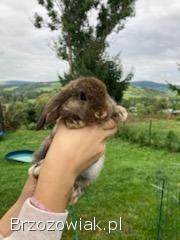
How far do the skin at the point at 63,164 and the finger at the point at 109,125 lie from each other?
0.03 metres

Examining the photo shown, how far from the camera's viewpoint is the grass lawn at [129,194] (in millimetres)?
6457

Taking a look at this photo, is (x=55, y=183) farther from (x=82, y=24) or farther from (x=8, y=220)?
(x=82, y=24)

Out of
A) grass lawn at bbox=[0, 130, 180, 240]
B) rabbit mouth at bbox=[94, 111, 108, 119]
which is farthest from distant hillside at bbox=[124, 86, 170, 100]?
rabbit mouth at bbox=[94, 111, 108, 119]

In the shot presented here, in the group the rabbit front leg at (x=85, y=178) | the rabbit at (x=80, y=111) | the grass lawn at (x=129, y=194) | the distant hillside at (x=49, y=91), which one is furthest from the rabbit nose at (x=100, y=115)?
the distant hillside at (x=49, y=91)

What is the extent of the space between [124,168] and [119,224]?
455cm

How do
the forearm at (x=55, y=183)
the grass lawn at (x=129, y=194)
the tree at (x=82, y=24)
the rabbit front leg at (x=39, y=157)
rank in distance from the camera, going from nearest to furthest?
the forearm at (x=55, y=183)
the rabbit front leg at (x=39, y=157)
the grass lawn at (x=129, y=194)
the tree at (x=82, y=24)

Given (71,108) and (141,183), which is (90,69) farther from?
(71,108)

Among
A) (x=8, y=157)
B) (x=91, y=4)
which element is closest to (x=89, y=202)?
(x=8, y=157)

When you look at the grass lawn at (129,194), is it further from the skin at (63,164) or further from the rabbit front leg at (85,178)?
the skin at (63,164)

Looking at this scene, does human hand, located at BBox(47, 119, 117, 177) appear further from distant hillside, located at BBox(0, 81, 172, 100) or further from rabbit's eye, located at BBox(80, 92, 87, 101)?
distant hillside, located at BBox(0, 81, 172, 100)

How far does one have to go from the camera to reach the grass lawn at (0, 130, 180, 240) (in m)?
6.46

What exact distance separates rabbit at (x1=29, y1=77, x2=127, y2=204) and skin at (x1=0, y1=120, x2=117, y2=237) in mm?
22

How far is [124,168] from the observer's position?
1148cm

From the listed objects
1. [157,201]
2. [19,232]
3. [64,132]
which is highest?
[64,132]
